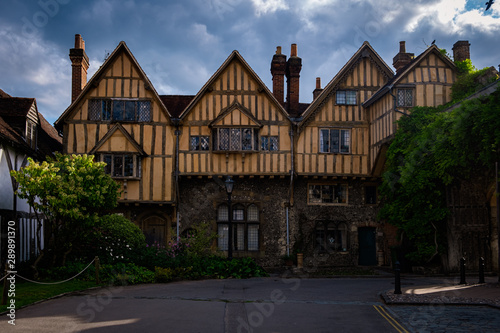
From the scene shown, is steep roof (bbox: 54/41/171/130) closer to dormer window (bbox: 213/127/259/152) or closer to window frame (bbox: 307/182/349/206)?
dormer window (bbox: 213/127/259/152)

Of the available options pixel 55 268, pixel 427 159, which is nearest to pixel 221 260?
pixel 55 268

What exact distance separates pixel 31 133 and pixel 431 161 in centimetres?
1605

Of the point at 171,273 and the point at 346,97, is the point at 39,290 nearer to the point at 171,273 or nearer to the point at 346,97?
the point at 171,273

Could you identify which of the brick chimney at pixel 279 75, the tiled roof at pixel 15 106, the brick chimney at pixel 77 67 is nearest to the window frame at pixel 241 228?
the brick chimney at pixel 279 75

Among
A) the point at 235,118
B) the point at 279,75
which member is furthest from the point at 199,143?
the point at 279,75

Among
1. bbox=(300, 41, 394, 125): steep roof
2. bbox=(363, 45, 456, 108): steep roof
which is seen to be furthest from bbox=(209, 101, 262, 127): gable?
bbox=(363, 45, 456, 108): steep roof

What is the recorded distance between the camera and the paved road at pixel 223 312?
8.38m

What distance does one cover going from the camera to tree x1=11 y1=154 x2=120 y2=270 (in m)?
14.7

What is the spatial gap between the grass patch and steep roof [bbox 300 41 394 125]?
12.4 metres

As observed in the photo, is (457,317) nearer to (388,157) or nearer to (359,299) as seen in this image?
(359,299)

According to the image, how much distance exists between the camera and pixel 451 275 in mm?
17641

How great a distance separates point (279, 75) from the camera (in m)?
23.3

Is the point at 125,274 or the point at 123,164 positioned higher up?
the point at 123,164

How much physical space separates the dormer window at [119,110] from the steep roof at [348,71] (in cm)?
733
